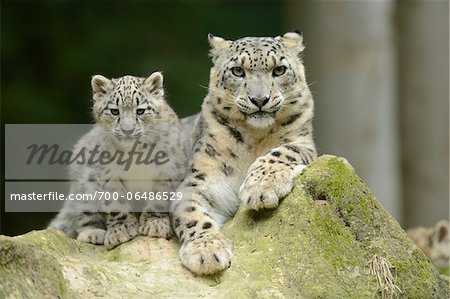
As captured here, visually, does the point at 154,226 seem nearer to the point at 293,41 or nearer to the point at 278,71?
the point at 278,71

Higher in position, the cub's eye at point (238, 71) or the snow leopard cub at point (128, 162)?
the cub's eye at point (238, 71)

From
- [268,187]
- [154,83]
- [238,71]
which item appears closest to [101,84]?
[154,83]

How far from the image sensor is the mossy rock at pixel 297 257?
7.97 meters

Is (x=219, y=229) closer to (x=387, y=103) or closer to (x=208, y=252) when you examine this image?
(x=208, y=252)

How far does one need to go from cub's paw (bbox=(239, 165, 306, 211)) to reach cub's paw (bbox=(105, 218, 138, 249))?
3.40ft

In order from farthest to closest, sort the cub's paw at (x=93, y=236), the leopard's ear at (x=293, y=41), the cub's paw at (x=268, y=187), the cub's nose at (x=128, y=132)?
the leopard's ear at (x=293, y=41), the cub's paw at (x=93, y=236), the cub's nose at (x=128, y=132), the cub's paw at (x=268, y=187)

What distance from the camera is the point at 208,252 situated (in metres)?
8.31

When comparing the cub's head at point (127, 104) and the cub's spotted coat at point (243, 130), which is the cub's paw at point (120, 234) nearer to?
the cub's spotted coat at point (243, 130)

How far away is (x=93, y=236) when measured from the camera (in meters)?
9.16

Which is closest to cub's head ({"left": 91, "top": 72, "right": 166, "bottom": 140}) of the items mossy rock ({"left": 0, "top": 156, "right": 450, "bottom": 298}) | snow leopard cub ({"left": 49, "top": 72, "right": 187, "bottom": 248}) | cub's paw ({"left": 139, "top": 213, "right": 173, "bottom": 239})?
snow leopard cub ({"left": 49, "top": 72, "right": 187, "bottom": 248})

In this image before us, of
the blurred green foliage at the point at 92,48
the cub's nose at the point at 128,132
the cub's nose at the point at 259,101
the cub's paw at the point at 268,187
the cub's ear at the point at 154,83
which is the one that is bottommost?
the blurred green foliage at the point at 92,48

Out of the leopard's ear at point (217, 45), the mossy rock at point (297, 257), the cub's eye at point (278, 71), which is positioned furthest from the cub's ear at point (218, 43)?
the mossy rock at point (297, 257)

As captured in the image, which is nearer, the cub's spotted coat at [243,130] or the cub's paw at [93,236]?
the cub's spotted coat at [243,130]

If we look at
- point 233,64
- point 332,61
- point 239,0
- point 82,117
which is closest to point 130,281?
point 233,64
